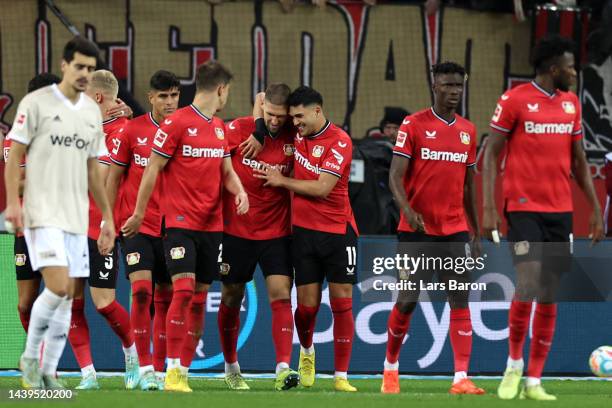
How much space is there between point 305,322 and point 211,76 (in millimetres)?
2164

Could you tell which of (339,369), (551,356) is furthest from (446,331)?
(339,369)

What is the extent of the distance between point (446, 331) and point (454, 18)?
22.5 feet

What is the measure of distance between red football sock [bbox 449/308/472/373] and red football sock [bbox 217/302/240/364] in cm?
178

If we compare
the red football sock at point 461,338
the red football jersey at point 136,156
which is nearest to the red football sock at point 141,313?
the red football jersey at point 136,156

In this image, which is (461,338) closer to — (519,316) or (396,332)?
(396,332)

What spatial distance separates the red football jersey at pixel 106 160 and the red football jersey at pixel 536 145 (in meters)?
3.21

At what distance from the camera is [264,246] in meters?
10.4

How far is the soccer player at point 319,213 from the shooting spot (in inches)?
401

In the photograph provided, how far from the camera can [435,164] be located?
32.8 ft

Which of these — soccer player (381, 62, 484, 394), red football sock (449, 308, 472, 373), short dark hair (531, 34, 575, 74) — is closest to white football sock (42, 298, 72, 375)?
soccer player (381, 62, 484, 394)

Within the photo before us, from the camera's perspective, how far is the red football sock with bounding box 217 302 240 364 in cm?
1054

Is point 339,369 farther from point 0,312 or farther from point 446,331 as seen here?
point 0,312

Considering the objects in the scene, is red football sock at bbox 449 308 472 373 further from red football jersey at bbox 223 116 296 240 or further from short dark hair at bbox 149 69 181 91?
short dark hair at bbox 149 69 181 91

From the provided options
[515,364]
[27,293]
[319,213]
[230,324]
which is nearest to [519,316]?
[515,364]
